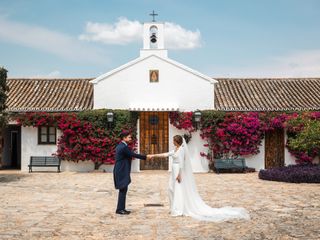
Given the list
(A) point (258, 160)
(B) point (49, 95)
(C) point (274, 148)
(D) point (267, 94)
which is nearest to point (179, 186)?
(A) point (258, 160)

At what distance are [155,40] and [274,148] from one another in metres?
8.19

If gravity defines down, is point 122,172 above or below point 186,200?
above

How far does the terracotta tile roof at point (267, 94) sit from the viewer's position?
22525 millimetres

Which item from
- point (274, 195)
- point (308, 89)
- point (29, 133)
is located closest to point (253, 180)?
point (274, 195)

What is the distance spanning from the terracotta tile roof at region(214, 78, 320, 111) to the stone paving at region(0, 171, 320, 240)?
251 inches

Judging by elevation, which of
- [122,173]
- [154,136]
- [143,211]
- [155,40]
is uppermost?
[155,40]

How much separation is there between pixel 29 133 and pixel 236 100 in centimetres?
1091

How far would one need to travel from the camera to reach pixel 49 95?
24094mm

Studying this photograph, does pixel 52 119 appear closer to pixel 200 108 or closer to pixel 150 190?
pixel 200 108

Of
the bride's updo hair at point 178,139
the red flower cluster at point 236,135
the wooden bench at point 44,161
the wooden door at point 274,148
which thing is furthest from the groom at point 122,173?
the wooden door at point 274,148

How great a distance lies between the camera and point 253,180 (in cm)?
1761

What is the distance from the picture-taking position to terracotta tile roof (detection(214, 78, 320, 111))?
22.5 meters

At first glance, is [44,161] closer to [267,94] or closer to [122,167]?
[267,94]

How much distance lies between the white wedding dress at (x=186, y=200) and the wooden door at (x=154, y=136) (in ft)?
37.3
